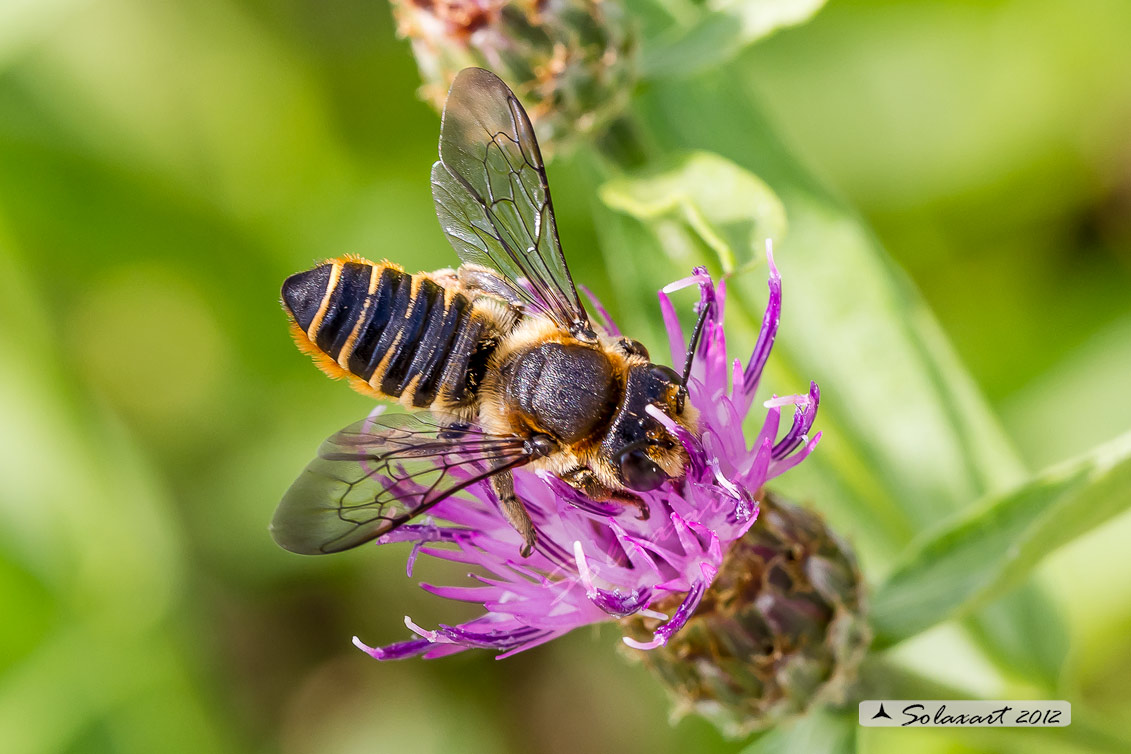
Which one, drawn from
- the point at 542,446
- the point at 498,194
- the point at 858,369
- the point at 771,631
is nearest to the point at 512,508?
the point at 542,446

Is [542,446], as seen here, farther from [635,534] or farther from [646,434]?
[635,534]

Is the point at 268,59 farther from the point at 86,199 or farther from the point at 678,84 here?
the point at 678,84

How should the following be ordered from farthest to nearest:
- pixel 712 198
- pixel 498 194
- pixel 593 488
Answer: pixel 712 198 → pixel 498 194 → pixel 593 488

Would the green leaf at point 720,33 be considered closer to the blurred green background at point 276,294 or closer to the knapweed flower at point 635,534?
the knapweed flower at point 635,534

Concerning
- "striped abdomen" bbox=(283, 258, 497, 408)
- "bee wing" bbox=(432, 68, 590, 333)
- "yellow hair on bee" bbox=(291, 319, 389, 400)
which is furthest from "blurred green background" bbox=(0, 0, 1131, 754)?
"striped abdomen" bbox=(283, 258, 497, 408)

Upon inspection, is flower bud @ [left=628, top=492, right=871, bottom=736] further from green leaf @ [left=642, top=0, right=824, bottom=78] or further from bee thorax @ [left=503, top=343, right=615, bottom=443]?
green leaf @ [left=642, top=0, right=824, bottom=78]

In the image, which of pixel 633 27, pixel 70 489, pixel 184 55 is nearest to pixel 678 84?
pixel 633 27

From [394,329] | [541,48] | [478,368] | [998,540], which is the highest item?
[541,48]

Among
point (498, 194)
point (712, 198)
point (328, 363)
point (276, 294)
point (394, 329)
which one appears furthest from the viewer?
point (276, 294)
